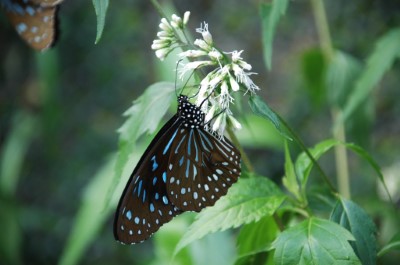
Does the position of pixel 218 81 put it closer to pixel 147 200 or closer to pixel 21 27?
pixel 147 200

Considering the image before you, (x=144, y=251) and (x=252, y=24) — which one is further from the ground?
(x=252, y=24)

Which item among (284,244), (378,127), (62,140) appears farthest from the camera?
(62,140)

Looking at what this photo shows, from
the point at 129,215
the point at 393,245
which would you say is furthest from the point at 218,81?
the point at 393,245

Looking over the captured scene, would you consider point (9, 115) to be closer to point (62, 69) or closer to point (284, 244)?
point (62, 69)

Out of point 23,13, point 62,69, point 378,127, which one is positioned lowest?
point 378,127

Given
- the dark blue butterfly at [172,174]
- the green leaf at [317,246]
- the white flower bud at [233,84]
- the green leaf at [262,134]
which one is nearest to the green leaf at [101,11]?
the white flower bud at [233,84]

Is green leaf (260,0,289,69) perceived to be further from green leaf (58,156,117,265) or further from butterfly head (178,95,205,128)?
green leaf (58,156,117,265)

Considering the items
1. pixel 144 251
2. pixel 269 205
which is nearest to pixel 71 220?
pixel 144 251

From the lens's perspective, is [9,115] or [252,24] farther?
[252,24]
